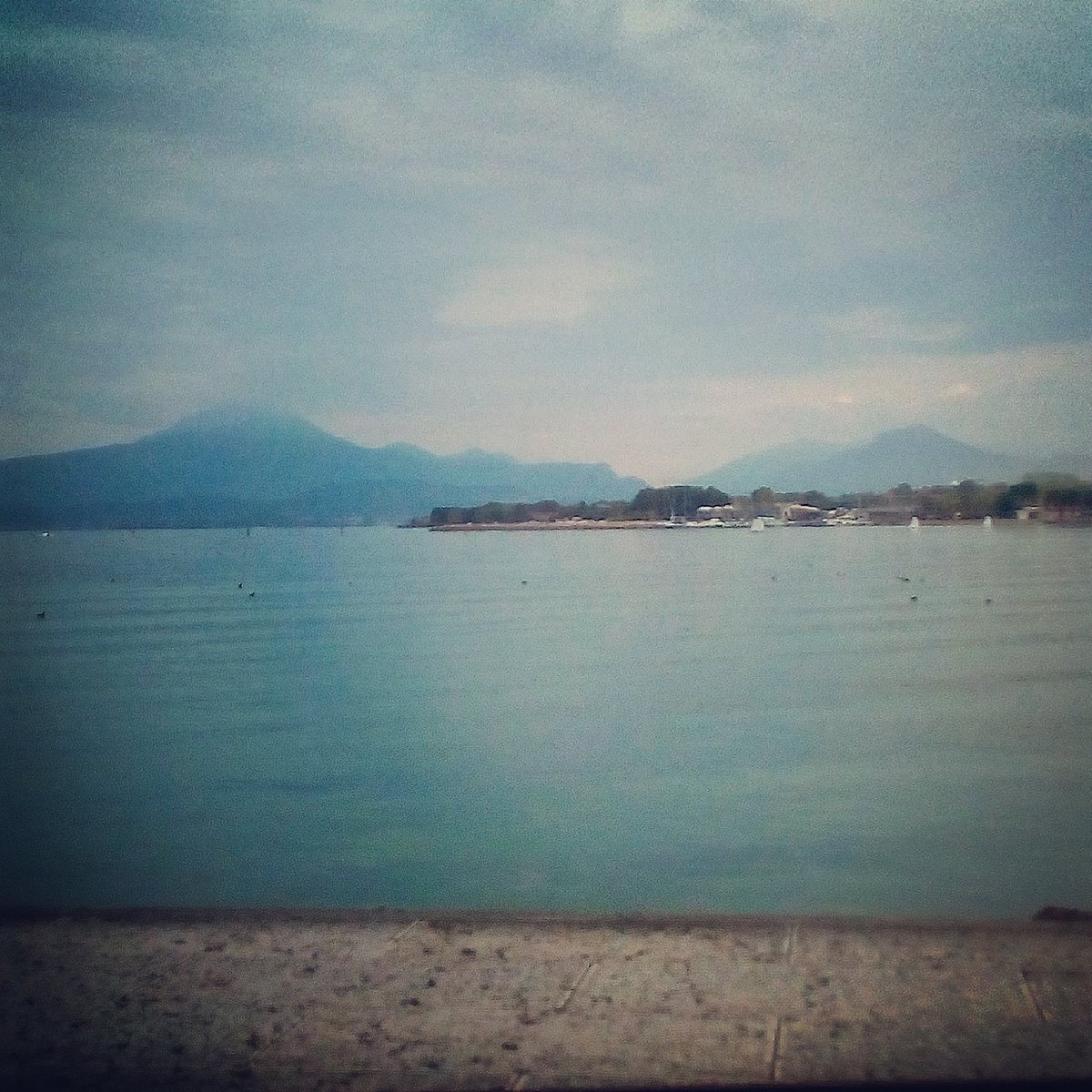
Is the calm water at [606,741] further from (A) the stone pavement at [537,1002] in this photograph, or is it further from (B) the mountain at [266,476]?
(A) the stone pavement at [537,1002]

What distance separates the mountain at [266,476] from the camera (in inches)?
160

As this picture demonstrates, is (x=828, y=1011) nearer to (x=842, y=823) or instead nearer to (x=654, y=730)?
(x=842, y=823)

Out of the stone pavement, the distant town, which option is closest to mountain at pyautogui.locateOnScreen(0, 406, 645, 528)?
the distant town

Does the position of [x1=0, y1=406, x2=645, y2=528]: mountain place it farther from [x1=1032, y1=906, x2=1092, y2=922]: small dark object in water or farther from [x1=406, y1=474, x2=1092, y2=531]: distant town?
[x1=1032, y1=906, x2=1092, y2=922]: small dark object in water

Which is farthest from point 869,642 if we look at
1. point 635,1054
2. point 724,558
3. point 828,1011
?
point 635,1054

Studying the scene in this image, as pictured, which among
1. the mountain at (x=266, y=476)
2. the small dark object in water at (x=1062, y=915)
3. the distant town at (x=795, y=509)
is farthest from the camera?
the mountain at (x=266, y=476)

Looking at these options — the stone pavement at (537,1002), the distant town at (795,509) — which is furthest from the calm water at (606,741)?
the stone pavement at (537,1002)

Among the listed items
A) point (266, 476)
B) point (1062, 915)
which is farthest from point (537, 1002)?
point (266, 476)

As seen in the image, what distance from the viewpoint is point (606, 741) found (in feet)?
14.0

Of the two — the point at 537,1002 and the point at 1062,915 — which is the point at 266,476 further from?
the point at 1062,915

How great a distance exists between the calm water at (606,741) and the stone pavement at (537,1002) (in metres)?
0.83

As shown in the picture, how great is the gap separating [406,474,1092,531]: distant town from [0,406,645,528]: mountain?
74 millimetres

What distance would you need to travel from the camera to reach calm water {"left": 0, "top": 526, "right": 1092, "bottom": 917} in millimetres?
3494

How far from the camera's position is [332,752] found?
13.9 ft
